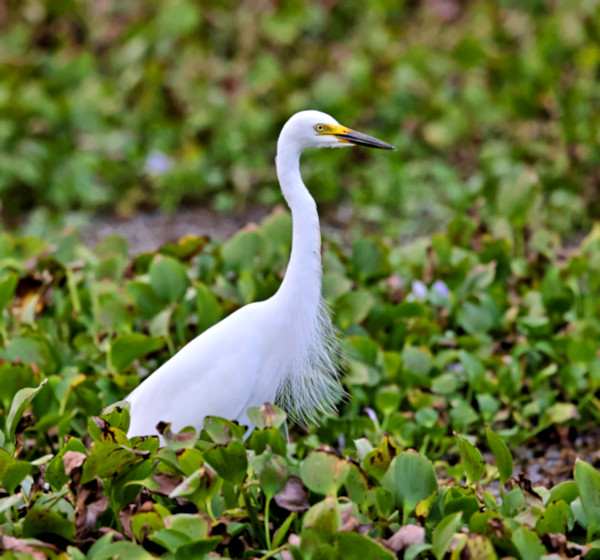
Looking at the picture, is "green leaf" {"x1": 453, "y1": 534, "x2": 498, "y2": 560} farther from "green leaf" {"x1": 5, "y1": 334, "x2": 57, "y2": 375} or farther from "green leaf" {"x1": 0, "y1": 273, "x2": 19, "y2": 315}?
"green leaf" {"x1": 0, "y1": 273, "x2": 19, "y2": 315}

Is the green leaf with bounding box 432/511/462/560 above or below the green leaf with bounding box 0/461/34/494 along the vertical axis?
below

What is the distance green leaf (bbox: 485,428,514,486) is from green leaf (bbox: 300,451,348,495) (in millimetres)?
367

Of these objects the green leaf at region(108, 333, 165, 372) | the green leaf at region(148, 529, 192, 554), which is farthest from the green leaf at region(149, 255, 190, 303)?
the green leaf at region(148, 529, 192, 554)

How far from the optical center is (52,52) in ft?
21.2

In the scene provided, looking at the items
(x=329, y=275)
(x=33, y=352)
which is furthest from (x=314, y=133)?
(x=33, y=352)

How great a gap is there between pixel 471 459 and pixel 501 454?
8 cm

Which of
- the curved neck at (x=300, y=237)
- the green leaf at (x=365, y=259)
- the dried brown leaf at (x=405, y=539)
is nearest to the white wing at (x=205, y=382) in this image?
the curved neck at (x=300, y=237)

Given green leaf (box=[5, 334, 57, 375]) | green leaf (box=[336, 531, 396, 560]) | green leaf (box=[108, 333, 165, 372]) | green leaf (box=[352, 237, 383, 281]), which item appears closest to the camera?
green leaf (box=[336, 531, 396, 560])

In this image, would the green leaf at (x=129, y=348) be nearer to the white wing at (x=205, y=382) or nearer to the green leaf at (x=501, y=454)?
the white wing at (x=205, y=382)

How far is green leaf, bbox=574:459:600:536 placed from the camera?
2.21 metres

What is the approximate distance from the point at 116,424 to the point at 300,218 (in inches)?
27.2

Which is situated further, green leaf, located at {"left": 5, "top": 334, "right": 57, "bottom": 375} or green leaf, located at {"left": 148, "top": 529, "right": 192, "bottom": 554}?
green leaf, located at {"left": 5, "top": 334, "right": 57, "bottom": 375}

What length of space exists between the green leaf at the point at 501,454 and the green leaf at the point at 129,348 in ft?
3.82

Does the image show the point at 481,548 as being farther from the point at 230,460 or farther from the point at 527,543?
the point at 230,460
